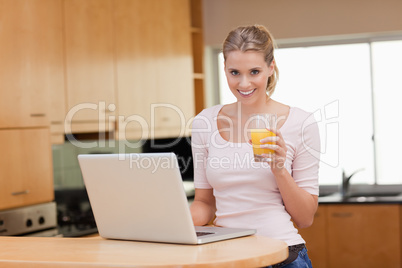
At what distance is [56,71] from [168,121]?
1335 mm

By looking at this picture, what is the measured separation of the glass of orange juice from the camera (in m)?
1.84

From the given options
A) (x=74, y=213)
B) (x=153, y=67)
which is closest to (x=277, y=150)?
(x=74, y=213)

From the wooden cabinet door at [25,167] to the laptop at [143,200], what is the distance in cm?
146

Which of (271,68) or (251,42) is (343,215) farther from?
(251,42)

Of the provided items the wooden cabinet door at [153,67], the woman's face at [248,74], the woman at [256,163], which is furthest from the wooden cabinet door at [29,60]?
the woman's face at [248,74]

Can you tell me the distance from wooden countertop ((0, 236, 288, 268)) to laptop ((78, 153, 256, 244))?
0.03 m

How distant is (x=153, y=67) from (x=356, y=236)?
1.94m

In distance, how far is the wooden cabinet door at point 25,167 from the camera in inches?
128

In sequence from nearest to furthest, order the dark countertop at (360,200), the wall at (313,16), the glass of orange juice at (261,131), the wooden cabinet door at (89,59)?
1. the glass of orange juice at (261,131)
2. the wooden cabinet door at (89,59)
3. the dark countertop at (360,200)
4. the wall at (313,16)

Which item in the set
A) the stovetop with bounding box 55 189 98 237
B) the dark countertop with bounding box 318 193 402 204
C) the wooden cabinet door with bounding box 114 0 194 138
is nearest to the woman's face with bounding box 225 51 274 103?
the stovetop with bounding box 55 189 98 237

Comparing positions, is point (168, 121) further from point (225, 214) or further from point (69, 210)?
point (225, 214)

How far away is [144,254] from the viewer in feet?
5.50

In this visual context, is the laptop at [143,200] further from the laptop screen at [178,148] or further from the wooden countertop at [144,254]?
the laptop screen at [178,148]

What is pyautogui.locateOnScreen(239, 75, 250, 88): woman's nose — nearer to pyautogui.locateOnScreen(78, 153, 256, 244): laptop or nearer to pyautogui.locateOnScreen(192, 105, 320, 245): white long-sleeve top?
pyautogui.locateOnScreen(192, 105, 320, 245): white long-sleeve top
